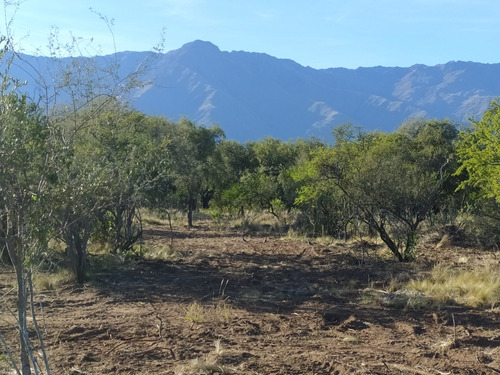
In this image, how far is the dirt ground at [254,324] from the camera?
5.82 m

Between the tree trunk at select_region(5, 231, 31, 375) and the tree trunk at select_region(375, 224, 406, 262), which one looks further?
the tree trunk at select_region(375, 224, 406, 262)

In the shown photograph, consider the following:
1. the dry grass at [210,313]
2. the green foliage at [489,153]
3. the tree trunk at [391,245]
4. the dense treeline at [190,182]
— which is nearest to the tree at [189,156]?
the dense treeline at [190,182]

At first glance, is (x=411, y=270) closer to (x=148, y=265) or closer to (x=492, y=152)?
(x=492, y=152)

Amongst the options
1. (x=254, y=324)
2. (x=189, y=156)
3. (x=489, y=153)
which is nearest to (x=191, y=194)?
(x=189, y=156)

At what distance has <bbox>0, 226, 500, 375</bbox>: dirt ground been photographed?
19.1ft

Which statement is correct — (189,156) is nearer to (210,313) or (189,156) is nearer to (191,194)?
(191,194)

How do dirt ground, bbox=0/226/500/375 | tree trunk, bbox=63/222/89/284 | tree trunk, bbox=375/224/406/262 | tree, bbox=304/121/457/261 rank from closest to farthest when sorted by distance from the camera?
dirt ground, bbox=0/226/500/375 < tree trunk, bbox=63/222/89/284 < tree, bbox=304/121/457/261 < tree trunk, bbox=375/224/406/262

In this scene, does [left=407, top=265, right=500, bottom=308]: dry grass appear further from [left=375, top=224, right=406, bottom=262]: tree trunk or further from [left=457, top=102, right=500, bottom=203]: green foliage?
[left=375, top=224, right=406, bottom=262]: tree trunk

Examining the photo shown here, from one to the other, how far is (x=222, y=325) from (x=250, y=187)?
15.3m

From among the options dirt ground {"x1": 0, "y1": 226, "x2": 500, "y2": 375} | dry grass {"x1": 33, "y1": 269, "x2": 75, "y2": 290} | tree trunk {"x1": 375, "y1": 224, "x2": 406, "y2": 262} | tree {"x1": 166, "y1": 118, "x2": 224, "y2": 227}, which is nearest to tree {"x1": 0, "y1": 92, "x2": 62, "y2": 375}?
dirt ground {"x1": 0, "y1": 226, "x2": 500, "y2": 375}

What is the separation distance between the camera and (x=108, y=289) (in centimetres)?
1005

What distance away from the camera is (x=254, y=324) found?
7508 mm

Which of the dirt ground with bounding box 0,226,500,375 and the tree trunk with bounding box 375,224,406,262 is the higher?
the tree trunk with bounding box 375,224,406,262

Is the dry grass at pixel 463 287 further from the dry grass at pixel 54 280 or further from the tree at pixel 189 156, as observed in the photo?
the dry grass at pixel 54 280
